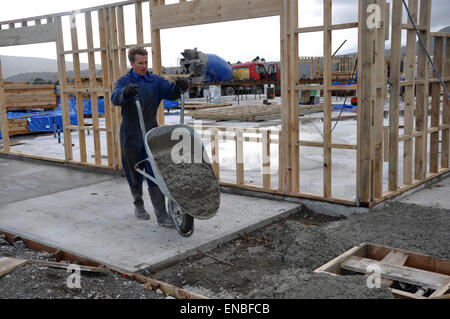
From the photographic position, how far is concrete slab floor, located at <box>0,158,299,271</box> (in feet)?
15.6

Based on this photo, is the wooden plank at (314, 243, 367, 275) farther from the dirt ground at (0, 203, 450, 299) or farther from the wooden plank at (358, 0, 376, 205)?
the wooden plank at (358, 0, 376, 205)

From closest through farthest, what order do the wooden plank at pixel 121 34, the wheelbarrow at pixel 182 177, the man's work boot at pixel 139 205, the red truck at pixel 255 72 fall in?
the wheelbarrow at pixel 182 177 < the man's work boot at pixel 139 205 < the wooden plank at pixel 121 34 < the red truck at pixel 255 72

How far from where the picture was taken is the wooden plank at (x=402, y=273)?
144 inches

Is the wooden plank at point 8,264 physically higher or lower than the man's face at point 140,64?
lower

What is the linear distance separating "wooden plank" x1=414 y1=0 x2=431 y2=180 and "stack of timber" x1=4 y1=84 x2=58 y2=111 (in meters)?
14.2

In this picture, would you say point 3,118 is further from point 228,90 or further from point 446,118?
point 228,90

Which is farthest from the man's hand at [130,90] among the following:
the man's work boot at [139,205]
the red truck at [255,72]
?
the red truck at [255,72]

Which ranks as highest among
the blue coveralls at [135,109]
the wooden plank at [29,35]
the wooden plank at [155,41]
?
the wooden plank at [29,35]

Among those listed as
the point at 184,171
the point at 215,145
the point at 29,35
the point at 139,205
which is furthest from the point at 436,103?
the point at 29,35

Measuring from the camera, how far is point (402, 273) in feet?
12.6

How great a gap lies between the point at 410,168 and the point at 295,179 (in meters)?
1.74

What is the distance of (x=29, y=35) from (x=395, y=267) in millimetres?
8698

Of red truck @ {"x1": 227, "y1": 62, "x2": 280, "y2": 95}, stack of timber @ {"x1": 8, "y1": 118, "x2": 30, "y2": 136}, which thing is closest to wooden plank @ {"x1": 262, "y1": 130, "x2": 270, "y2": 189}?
stack of timber @ {"x1": 8, "y1": 118, "x2": 30, "y2": 136}

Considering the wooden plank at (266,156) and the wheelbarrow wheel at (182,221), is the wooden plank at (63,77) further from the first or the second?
the wheelbarrow wheel at (182,221)
